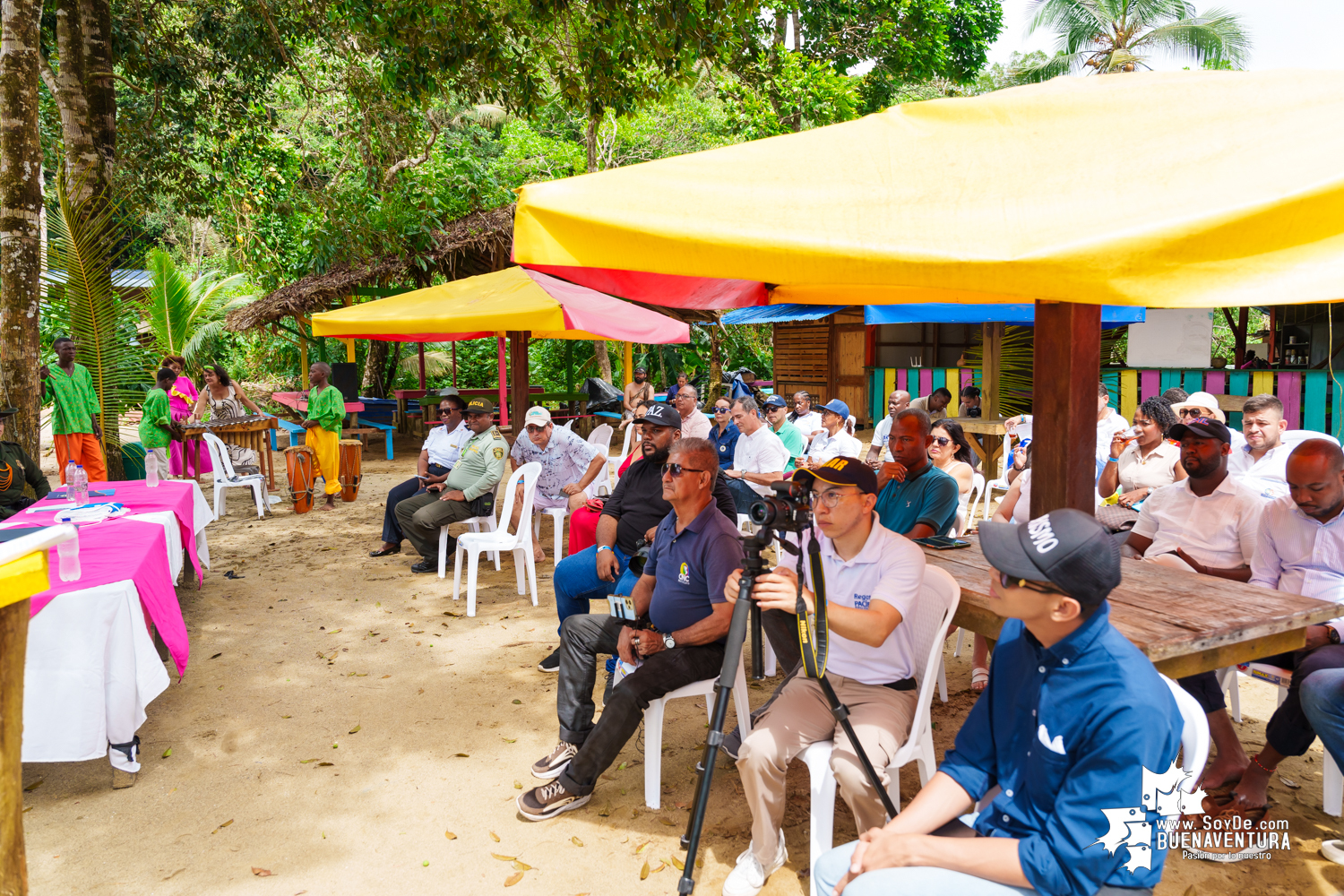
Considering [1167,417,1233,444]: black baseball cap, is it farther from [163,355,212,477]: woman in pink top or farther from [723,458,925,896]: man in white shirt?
[163,355,212,477]: woman in pink top

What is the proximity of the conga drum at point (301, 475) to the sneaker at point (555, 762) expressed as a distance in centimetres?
697

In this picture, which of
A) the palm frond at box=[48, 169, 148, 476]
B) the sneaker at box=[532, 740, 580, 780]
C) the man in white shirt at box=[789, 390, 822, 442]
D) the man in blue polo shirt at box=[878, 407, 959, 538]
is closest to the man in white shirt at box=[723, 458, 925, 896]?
the sneaker at box=[532, 740, 580, 780]

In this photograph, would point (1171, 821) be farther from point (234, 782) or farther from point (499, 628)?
point (499, 628)

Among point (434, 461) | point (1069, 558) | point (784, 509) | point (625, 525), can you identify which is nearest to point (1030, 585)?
point (1069, 558)

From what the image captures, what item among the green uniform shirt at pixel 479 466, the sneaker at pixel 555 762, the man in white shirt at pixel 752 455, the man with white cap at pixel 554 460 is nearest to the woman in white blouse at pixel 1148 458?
the man in white shirt at pixel 752 455

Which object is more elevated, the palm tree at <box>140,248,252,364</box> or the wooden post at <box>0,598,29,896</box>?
the palm tree at <box>140,248,252,364</box>

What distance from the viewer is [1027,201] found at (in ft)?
6.60

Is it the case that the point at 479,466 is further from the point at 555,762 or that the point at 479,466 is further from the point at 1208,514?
the point at 1208,514

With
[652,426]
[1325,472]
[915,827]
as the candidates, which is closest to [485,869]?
[915,827]

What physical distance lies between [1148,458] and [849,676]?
10.7 feet

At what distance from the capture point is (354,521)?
29.6 ft

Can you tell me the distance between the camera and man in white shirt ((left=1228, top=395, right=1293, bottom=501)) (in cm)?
436

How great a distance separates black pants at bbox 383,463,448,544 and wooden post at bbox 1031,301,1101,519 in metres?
5.57

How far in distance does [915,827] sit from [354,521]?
317 inches
